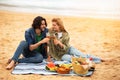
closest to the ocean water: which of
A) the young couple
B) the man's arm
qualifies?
the young couple

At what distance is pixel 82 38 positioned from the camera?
492cm

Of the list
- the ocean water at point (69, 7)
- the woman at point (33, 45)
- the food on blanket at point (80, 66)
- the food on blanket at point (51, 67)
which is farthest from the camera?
→ the ocean water at point (69, 7)

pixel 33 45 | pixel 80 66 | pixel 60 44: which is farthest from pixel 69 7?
pixel 80 66

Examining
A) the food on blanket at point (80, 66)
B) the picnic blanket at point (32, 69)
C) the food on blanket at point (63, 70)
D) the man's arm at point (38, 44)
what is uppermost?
the man's arm at point (38, 44)

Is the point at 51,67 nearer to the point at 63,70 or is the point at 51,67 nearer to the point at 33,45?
the point at 63,70

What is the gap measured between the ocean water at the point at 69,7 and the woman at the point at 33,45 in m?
2.86

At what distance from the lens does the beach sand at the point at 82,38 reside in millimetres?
3485

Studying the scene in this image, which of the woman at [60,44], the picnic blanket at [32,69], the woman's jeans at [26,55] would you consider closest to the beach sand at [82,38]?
the picnic blanket at [32,69]

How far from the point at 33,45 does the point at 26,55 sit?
218 millimetres

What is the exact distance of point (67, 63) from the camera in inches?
148

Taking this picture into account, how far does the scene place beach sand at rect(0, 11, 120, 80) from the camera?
11.4 ft

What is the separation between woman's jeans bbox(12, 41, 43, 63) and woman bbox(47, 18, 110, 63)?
191 mm

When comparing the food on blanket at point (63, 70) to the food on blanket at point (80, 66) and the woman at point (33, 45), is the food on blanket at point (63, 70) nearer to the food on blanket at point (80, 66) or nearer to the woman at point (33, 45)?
the food on blanket at point (80, 66)

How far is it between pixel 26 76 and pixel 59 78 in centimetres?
34
